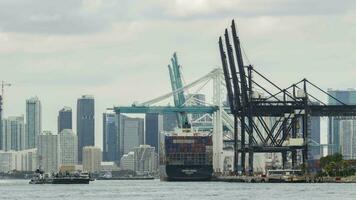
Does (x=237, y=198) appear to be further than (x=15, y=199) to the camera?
No

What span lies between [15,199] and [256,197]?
81.7ft

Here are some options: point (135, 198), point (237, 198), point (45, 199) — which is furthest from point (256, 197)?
point (45, 199)

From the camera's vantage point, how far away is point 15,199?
14738 cm

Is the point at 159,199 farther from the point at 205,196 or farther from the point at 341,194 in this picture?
the point at 341,194

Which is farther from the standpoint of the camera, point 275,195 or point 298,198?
point 275,195

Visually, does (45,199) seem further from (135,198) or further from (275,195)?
(275,195)

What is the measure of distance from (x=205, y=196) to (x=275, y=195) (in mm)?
6978

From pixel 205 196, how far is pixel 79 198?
1256cm

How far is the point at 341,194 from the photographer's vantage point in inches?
5723

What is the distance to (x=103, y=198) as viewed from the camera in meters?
147

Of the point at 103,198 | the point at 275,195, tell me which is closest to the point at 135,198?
the point at 103,198

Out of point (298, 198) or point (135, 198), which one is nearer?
point (298, 198)

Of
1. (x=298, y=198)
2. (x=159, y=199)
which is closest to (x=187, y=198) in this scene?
(x=159, y=199)

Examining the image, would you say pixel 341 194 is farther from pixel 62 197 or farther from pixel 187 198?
pixel 62 197
